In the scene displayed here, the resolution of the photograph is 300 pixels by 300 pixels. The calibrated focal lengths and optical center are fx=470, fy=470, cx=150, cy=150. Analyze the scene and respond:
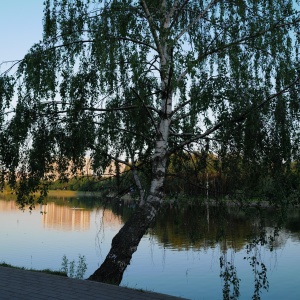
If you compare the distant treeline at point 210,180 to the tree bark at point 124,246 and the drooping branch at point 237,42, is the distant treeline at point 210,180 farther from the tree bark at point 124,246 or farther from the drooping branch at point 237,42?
the drooping branch at point 237,42

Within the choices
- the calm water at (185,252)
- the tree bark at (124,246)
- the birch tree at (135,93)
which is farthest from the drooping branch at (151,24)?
the calm water at (185,252)

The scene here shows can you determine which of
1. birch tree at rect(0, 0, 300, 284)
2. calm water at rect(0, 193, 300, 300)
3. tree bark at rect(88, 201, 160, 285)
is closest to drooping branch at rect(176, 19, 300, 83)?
birch tree at rect(0, 0, 300, 284)

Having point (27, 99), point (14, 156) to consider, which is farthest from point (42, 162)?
point (27, 99)

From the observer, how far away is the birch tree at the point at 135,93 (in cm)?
980

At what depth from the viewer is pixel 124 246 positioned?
10.6 meters

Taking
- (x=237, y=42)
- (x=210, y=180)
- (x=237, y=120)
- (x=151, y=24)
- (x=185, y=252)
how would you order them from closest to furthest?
(x=237, y=120), (x=151, y=24), (x=237, y=42), (x=210, y=180), (x=185, y=252)

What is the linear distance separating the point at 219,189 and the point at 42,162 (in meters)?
4.13

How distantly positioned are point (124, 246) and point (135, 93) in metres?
3.43

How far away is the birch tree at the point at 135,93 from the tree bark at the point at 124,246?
0.02 metres

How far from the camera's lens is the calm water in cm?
1112

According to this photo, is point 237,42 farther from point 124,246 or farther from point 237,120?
point 124,246

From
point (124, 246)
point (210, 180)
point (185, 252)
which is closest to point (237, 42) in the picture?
point (210, 180)

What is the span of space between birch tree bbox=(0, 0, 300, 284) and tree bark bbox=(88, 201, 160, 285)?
0.07 ft

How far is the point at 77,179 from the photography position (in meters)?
11.6
